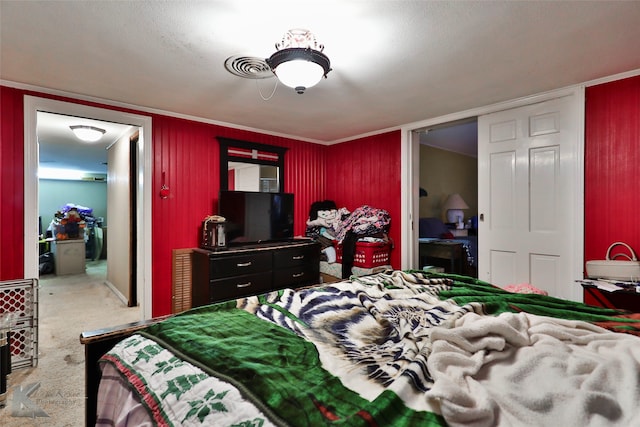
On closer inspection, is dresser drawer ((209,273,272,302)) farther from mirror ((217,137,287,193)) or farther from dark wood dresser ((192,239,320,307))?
mirror ((217,137,287,193))

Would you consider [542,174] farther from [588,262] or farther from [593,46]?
[593,46]

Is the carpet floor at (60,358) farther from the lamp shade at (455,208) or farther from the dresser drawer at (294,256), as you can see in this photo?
the lamp shade at (455,208)

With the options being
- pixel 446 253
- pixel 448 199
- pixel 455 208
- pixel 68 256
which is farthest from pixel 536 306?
pixel 68 256

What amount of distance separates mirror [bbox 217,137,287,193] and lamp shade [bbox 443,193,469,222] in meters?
3.45

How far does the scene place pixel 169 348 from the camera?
3.79 feet

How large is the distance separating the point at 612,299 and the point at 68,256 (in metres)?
8.39

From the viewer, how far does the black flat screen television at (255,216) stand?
3.90 metres

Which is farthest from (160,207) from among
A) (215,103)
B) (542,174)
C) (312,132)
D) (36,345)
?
(542,174)

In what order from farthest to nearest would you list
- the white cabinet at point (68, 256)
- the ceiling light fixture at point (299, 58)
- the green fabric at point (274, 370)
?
the white cabinet at point (68, 256) < the ceiling light fixture at point (299, 58) < the green fabric at point (274, 370)

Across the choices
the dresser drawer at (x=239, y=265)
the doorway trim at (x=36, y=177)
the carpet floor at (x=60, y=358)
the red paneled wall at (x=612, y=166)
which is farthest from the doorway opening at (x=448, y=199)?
the carpet floor at (x=60, y=358)

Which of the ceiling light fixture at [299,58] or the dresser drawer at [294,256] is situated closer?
the ceiling light fixture at [299,58]

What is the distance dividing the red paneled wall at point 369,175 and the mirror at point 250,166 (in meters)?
0.96

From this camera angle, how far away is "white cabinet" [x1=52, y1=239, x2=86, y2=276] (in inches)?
248

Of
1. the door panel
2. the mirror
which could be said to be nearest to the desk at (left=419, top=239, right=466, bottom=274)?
the door panel
